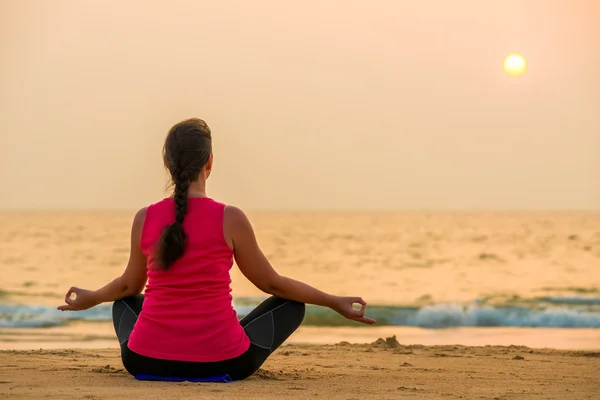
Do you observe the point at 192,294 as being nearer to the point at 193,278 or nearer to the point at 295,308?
the point at 193,278

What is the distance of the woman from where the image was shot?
436 centimetres

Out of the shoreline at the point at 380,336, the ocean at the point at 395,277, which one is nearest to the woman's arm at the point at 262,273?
the shoreline at the point at 380,336

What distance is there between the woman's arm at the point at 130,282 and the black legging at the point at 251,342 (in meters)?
0.13

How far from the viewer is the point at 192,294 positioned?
4.39m

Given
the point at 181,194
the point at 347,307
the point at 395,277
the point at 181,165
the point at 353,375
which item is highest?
the point at 395,277

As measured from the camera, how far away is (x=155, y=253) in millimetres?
4352

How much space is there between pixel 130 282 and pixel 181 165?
731 mm

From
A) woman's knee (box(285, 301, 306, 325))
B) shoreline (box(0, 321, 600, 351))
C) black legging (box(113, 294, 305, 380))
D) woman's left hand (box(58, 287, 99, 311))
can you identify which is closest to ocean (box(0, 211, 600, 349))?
shoreline (box(0, 321, 600, 351))

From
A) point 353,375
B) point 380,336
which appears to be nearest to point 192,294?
point 353,375

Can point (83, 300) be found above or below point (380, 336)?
above

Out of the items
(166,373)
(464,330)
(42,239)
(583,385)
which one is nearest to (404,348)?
(583,385)

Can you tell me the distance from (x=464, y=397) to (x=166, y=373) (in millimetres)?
1572

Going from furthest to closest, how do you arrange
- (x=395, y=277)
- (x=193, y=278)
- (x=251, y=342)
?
(x=395, y=277)
(x=251, y=342)
(x=193, y=278)

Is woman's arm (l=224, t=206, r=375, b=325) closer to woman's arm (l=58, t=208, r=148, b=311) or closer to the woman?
the woman
